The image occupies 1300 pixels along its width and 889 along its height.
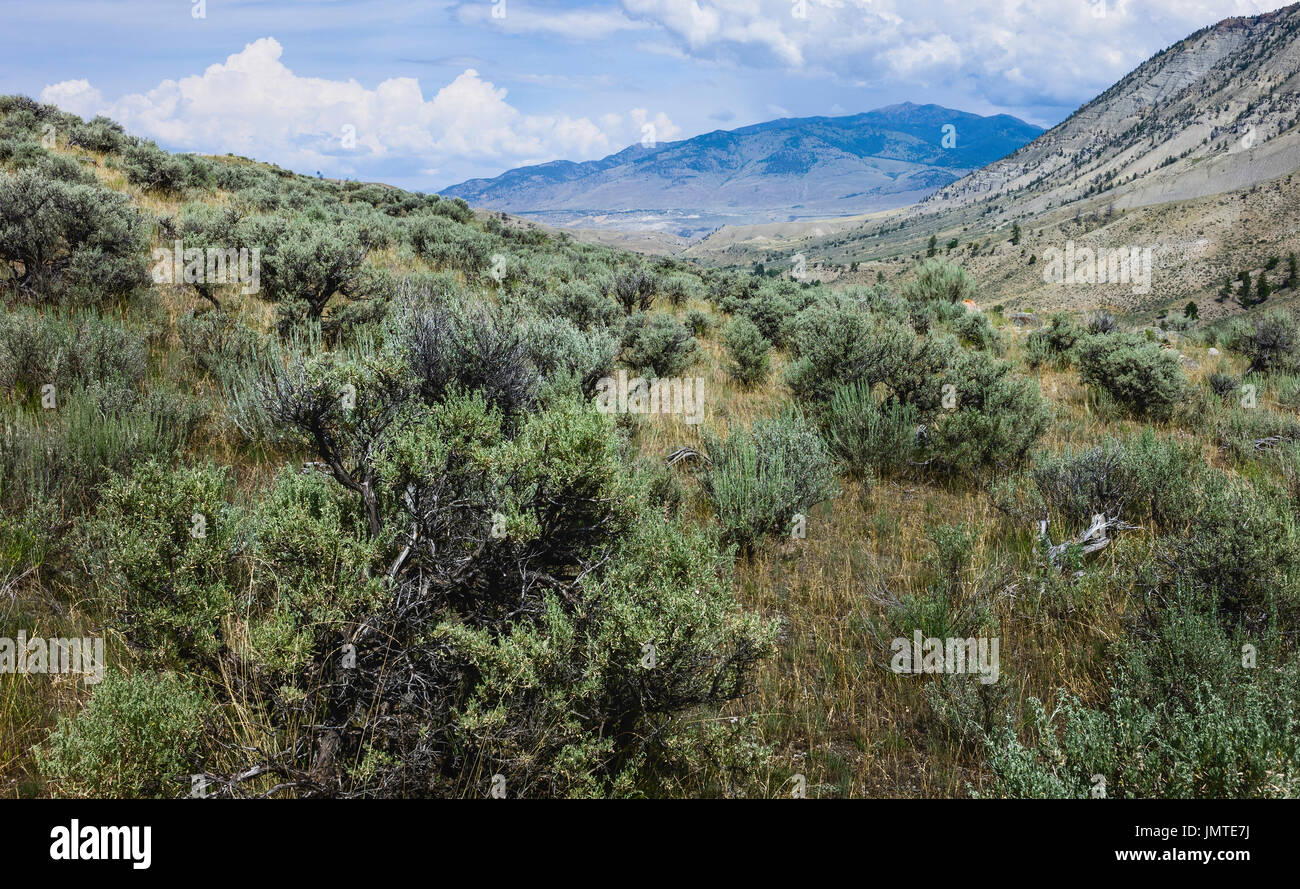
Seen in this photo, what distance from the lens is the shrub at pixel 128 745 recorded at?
1790 millimetres

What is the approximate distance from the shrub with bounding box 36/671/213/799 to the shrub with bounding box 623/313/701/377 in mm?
7223

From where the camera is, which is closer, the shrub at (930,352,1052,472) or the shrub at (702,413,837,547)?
the shrub at (702,413,837,547)

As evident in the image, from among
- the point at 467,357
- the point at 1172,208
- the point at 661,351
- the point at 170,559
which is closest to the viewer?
the point at 170,559

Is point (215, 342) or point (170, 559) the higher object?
point (215, 342)

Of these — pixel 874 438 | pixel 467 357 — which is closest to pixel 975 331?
pixel 874 438

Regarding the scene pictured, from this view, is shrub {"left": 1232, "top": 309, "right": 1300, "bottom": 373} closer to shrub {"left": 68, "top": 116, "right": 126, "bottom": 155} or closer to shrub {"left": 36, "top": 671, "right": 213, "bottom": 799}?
shrub {"left": 36, "top": 671, "right": 213, "bottom": 799}

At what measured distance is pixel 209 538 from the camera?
2316 millimetres

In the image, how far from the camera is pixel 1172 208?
3536 inches

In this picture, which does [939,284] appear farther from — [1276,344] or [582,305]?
[582,305]

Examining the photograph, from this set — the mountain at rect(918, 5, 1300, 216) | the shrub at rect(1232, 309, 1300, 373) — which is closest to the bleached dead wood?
the shrub at rect(1232, 309, 1300, 373)

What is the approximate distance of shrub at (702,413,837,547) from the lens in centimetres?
440

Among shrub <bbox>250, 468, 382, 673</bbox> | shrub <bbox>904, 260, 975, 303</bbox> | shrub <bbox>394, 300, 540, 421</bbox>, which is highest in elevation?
shrub <bbox>904, 260, 975, 303</bbox>

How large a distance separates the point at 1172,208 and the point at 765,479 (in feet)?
397
